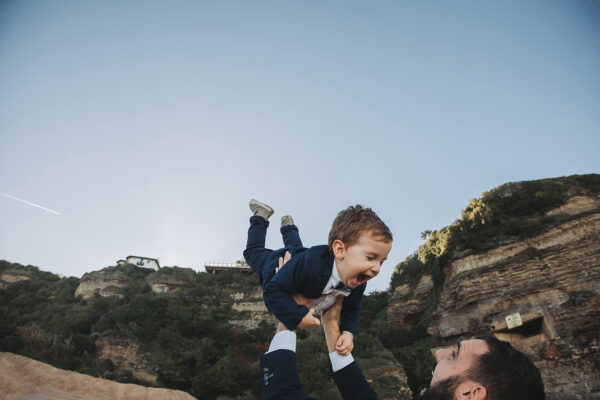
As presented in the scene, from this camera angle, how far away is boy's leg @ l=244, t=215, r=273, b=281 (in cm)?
266

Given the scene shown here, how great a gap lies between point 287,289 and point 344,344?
447mm

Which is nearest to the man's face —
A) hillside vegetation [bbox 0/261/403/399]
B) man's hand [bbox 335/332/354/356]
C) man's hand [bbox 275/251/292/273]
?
Answer: man's hand [bbox 335/332/354/356]

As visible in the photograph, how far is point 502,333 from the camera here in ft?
47.1

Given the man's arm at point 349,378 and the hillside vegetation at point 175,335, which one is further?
the hillside vegetation at point 175,335

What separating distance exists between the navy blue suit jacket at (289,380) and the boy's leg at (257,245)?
1.18 m

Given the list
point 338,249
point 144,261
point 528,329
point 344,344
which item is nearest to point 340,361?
point 344,344

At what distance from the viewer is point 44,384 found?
4.90m

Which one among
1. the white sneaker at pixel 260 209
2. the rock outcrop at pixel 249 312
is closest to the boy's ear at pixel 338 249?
the white sneaker at pixel 260 209

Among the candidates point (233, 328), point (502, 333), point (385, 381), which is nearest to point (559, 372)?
point (502, 333)

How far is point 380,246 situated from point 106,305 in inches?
1248

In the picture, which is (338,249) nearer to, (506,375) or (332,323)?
(332,323)

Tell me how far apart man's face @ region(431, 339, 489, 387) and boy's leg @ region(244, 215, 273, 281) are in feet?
4.88

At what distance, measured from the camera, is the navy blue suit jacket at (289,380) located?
1143 mm

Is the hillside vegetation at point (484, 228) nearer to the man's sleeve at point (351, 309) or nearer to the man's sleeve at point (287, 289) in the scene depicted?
the man's sleeve at point (351, 309)
